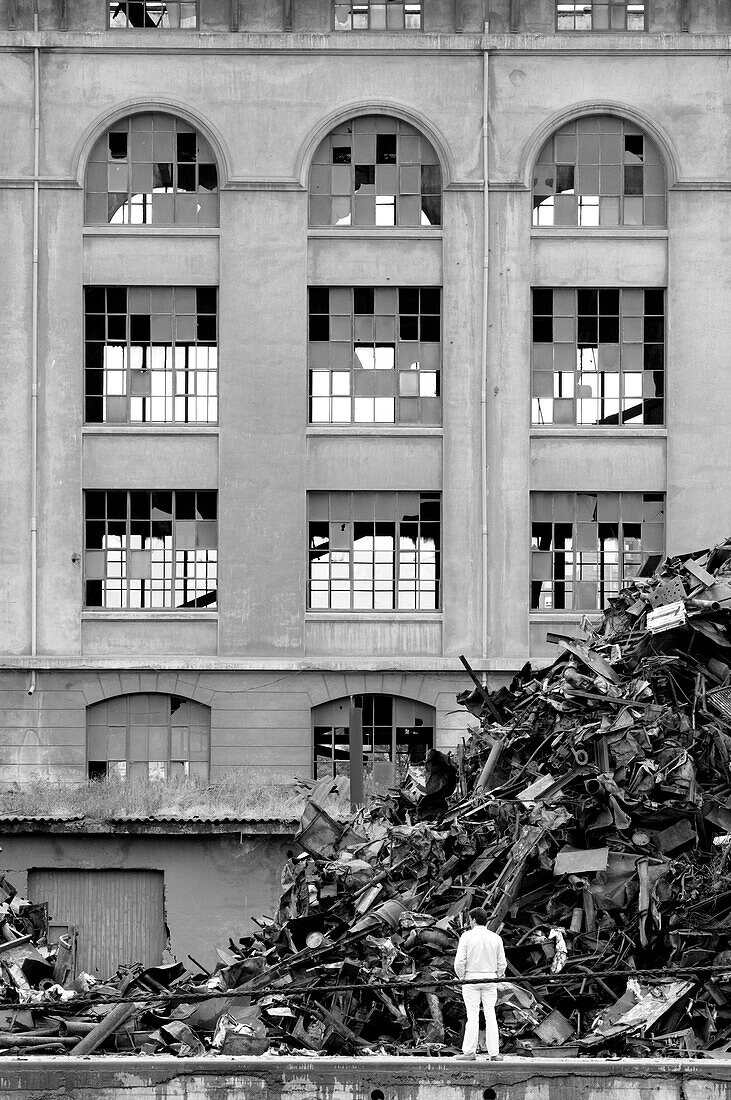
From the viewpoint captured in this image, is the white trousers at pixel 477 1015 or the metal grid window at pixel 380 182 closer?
the white trousers at pixel 477 1015

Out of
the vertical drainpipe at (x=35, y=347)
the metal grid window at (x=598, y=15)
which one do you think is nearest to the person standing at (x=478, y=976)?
the vertical drainpipe at (x=35, y=347)

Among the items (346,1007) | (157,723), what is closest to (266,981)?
(346,1007)

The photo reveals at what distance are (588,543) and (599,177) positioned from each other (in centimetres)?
773

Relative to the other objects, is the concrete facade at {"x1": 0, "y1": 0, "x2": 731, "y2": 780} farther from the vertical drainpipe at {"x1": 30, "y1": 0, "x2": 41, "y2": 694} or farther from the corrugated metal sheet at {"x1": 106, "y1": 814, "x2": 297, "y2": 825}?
the corrugated metal sheet at {"x1": 106, "y1": 814, "x2": 297, "y2": 825}

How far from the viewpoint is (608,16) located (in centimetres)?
3309

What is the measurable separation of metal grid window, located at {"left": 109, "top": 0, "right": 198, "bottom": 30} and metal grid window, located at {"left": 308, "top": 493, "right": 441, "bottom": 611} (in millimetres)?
10445

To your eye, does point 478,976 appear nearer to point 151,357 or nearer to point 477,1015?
point 477,1015

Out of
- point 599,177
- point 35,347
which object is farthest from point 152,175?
point 599,177

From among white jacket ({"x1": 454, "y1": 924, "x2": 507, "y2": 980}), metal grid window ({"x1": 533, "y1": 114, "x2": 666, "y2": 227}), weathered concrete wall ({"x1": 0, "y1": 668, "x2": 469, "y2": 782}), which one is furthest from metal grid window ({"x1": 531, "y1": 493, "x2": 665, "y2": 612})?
white jacket ({"x1": 454, "y1": 924, "x2": 507, "y2": 980})

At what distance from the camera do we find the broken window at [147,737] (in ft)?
104

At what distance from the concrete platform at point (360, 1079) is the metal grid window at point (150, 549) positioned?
18561 mm

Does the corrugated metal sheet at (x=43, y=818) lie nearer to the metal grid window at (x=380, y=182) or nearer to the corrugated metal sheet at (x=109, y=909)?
the corrugated metal sheet at (x=109, y=909)

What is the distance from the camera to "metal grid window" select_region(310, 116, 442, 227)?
32656 mm

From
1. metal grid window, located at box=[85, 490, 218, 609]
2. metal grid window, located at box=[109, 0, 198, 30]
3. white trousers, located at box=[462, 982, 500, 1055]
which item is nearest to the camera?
white trousers, located at box=[462, 982, 500, 1055]
